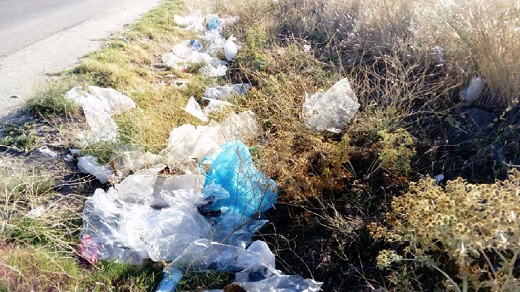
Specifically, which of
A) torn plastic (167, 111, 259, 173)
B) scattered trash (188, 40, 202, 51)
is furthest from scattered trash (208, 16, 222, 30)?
torn plastic (167, 111, 259, 173)

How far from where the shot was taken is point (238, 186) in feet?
9.08

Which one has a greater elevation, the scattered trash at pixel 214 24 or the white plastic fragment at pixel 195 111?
the scattered trash at pixel 214 24

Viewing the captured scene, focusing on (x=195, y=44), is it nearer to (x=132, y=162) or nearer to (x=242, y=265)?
(x=132, y=162)

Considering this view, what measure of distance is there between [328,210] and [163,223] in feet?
3.51

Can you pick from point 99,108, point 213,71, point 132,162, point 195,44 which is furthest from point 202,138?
point 195,44

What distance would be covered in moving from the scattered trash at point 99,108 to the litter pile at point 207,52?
4.46 ft

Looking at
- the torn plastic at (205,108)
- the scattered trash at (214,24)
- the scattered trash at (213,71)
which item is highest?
the scattered trash at (214,24)

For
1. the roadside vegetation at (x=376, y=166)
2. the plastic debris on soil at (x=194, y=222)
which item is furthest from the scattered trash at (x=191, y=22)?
the plastic debris on soil at (x=194, y=222)

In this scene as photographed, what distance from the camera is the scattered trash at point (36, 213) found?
258 centimetres

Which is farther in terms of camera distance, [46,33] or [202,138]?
[46,33]

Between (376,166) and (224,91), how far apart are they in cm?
210

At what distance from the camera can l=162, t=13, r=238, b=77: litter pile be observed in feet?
17.4

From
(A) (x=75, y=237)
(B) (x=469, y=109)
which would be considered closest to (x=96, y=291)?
(A) (x=75, y=237)

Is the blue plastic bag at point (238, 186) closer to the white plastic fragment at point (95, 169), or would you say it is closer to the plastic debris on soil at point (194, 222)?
the plastic debris on soil at point (194, 222)
